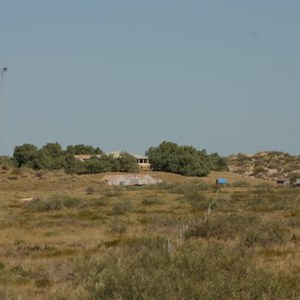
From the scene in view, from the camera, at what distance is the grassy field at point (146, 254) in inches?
391

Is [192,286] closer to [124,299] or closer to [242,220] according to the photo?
[124,299]

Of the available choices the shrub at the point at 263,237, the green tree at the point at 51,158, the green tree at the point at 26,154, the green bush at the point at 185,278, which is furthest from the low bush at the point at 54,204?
the green tree at the point at 26,154

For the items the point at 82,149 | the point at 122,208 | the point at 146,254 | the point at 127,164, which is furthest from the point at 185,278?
the point at 82,149

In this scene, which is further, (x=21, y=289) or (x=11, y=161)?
(x=11, y=161)

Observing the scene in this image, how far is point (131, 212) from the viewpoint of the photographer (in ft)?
130

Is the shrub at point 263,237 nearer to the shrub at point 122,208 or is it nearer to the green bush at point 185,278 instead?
the green bush at point 185,278

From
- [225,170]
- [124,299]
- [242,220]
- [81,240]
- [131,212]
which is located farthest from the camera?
[225,170]

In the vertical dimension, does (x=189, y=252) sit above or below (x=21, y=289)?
above

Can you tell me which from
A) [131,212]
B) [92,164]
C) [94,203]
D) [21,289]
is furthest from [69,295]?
[92,164]

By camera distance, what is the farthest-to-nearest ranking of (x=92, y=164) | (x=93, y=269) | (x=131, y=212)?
1. (x=92, y=164)
2. (x=131, y=212)
3. (x=93, y=269)

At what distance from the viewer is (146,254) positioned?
1170 cm

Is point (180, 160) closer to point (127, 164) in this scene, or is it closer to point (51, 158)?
point (127, 164)

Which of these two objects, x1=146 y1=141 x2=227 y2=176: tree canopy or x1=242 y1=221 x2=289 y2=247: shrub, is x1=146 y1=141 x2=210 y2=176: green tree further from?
x1=242 y1=221 x2=289 y2=247: shrub

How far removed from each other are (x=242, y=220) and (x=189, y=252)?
14.2m
